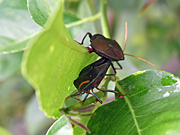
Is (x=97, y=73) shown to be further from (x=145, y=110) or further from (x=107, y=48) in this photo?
(x=145, y=110)

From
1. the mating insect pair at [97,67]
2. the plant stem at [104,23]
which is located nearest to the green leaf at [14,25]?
the plant stem at [104,23]

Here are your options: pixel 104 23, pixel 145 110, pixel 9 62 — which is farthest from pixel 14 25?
pixel 145 110

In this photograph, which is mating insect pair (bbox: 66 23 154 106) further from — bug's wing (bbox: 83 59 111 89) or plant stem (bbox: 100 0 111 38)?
plant stem (bbox: 100 0 111 38)

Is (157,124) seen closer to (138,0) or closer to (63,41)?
(63,41)

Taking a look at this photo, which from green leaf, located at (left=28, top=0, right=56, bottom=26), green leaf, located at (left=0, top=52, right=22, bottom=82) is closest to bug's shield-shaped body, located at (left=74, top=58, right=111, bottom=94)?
green leaf, located at (left=28, top=0, right=56, bottom=26)

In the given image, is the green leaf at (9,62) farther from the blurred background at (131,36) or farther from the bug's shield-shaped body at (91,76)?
the bug's shield-shaped body at (91,76)
